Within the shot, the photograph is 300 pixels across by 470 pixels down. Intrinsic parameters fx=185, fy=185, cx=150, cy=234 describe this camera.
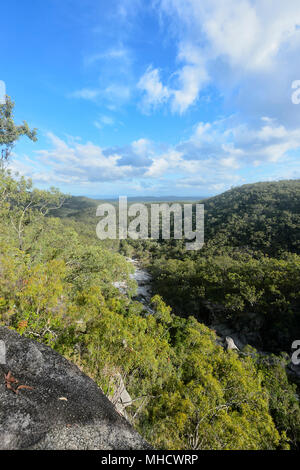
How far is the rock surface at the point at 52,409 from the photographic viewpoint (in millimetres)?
3113

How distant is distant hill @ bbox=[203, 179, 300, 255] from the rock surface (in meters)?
65.4

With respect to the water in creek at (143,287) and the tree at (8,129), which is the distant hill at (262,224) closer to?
the water in creek at (143,287)

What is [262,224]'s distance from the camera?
249ft

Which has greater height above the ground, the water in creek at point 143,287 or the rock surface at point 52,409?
the rock surface at point 52,409

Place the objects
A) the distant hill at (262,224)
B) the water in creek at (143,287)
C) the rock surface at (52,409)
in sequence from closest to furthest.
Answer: the rock surface at (52,409) < the water in creek at (143,287) < the distant hill at (262,224)

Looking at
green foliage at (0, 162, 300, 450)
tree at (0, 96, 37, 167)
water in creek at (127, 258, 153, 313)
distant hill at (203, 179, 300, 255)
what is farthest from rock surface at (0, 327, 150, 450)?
distant hill at (203, 179, 300, 255)

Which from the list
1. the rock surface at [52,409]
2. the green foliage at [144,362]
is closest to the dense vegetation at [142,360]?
the green foliage at [144,362]

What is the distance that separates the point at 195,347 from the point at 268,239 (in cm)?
6404

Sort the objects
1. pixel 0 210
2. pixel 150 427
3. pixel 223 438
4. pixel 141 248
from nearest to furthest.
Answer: pixel 223 438
pixel 150 427
pixel 0 210
pixel 141 248

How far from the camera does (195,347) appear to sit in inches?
556

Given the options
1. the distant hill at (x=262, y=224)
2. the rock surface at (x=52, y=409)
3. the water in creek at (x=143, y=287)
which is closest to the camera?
the rock surface at (x=52, y=409)

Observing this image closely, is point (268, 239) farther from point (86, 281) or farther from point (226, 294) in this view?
A: point (86, 281)

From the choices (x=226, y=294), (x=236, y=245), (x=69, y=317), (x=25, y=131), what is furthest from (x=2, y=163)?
(x=236, y=245)

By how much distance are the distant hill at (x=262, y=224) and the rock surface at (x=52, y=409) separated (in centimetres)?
6538
